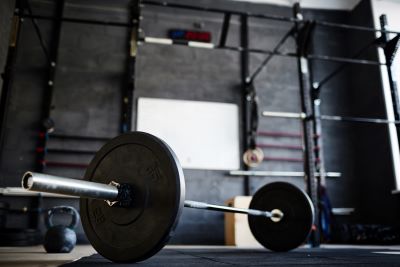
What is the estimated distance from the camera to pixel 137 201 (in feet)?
3.61

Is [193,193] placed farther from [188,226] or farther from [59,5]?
[59,5]

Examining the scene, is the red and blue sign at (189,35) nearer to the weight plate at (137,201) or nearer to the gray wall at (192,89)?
the gray wall at (192,89)

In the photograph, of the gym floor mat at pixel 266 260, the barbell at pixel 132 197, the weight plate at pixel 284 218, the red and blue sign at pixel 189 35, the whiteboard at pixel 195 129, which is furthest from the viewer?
the red and blue sign at pixel 189 35

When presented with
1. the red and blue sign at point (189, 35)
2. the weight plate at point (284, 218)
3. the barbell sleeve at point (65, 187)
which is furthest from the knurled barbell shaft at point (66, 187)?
the red and blue sign at point (189, 35)

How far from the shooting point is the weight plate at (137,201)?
40.9 inches

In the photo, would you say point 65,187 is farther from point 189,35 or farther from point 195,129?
point 189,35

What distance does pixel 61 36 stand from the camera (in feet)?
13.8

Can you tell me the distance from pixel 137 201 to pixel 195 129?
3.02m

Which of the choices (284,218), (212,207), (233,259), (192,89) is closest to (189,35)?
(192,89)

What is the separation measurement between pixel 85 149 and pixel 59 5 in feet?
5.67

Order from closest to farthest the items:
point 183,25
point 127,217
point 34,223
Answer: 1. point 127,217
2. point 34,223
3. point 183,25

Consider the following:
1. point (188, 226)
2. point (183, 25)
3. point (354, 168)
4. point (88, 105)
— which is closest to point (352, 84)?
point (354, 168)

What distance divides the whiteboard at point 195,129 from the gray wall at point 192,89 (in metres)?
0.12

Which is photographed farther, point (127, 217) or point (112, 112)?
point (112, 112)
